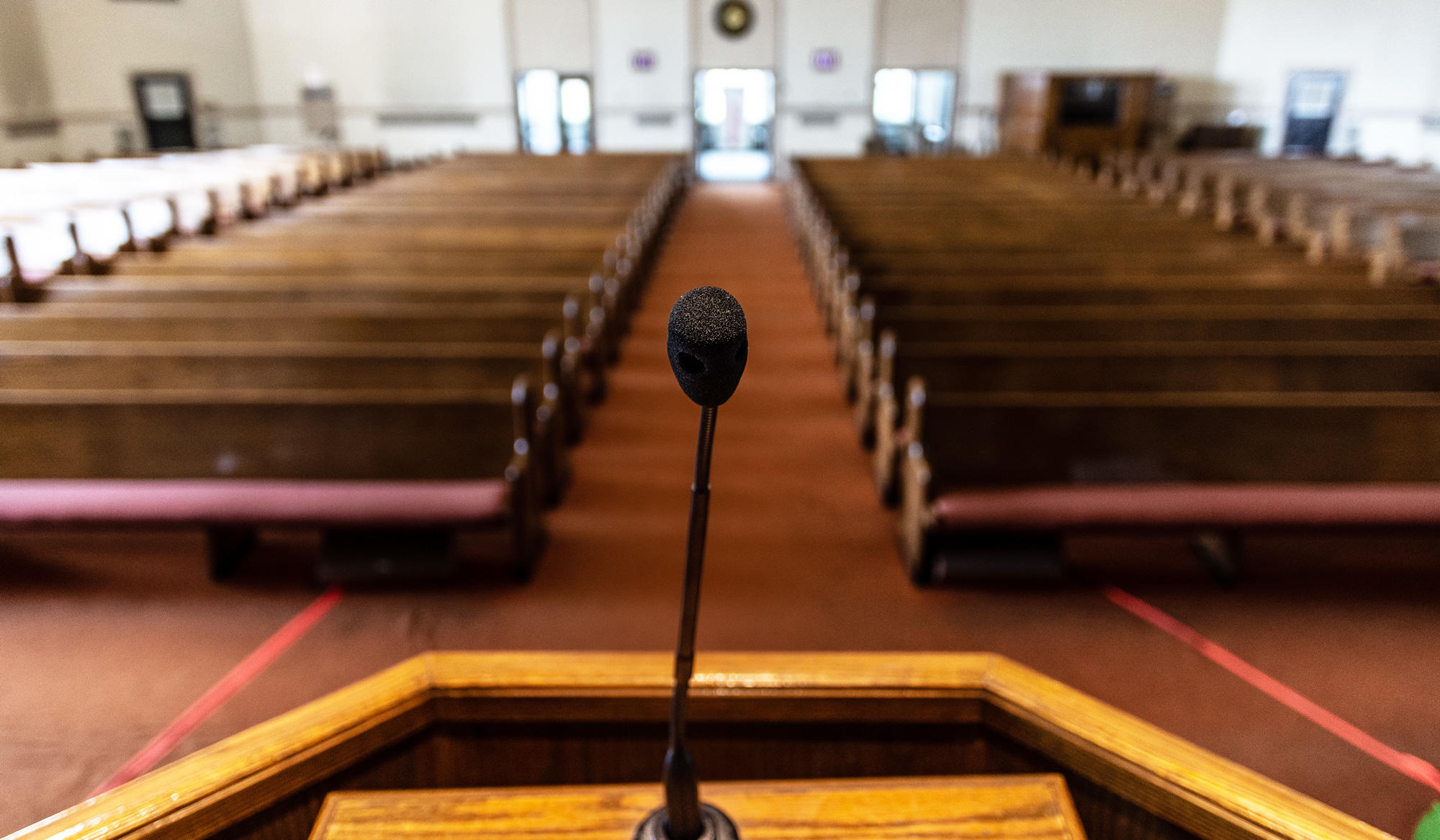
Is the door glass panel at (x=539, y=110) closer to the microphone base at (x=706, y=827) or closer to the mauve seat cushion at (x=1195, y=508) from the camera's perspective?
the mauve seat cushion at (x=1195, y=508)

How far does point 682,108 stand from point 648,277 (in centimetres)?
837

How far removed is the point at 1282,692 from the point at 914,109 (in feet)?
43.2

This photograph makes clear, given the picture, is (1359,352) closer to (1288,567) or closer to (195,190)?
(1288,567)

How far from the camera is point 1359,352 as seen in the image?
279 centimetres

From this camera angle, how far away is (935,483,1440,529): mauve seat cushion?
2225 millimetres

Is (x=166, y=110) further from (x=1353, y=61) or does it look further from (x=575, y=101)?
(x=1353, y=61)

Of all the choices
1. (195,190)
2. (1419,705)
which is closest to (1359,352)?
(1419,705)

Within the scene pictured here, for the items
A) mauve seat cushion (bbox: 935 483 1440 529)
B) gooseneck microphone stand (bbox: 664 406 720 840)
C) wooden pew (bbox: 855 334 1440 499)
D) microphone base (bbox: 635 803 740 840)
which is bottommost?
mauve seat cushion (bbox: 935 483 1440 529)

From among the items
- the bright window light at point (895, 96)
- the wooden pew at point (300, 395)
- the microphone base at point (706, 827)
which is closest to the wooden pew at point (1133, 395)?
the wooden pew at point (300, 395)

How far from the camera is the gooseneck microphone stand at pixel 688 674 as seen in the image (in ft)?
2.20

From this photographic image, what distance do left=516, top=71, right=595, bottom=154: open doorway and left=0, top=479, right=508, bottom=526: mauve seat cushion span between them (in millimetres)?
11841

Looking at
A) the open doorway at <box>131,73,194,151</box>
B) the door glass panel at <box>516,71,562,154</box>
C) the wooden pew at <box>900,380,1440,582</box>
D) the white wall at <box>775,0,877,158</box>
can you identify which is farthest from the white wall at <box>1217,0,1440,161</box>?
the open doorway at <box>131,73,194,151</box>

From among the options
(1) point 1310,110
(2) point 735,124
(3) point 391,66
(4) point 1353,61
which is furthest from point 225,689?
(2) point 735,124

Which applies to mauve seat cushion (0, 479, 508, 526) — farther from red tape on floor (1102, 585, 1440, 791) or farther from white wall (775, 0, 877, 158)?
white wall (775, 0, 877, 158)
